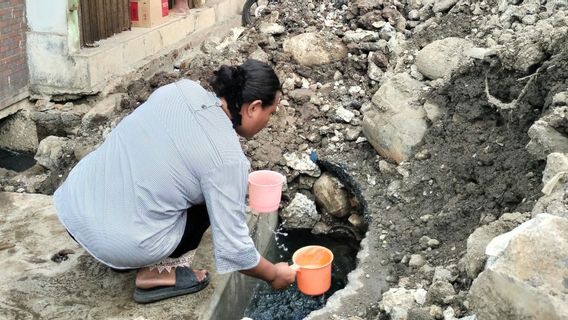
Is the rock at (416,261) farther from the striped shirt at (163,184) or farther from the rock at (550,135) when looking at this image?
the striped shirt at (163,184)

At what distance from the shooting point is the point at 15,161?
5.66 metres

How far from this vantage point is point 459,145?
4.51m

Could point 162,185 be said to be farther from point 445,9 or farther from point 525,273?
point 445,9

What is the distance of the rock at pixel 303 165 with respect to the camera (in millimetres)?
5148

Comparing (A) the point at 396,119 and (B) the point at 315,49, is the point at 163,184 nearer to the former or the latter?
(A) the point at 396,119

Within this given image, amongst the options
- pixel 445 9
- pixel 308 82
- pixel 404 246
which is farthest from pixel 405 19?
pixel 404 246

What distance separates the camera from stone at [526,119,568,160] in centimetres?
340

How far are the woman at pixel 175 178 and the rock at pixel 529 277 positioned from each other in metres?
1.11

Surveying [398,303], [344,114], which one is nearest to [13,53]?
[344,114]

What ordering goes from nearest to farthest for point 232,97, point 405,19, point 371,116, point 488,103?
point 232,97
point 488,103
point 371,116
point 405,19

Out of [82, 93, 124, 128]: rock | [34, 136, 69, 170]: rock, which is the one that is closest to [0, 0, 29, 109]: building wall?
[34, 136, 69, 170]: rock

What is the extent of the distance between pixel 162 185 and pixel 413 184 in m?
2.26

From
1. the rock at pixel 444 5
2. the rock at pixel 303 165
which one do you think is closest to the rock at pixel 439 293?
the rock at pixel 303 165

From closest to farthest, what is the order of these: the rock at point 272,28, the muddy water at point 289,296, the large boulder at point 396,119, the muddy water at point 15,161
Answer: the muddy water at point 289,296 < the large boulder at point 396,119 < the muddy water at point 15,161 < the rock at point 272,28
